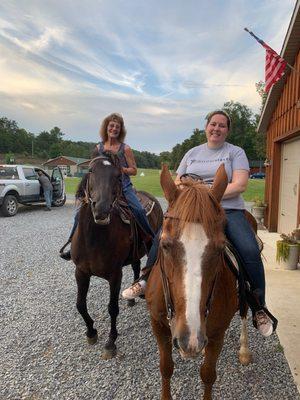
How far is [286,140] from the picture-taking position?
8992 millimetres

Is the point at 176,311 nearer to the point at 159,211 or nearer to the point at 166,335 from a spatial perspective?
the point at 166,335

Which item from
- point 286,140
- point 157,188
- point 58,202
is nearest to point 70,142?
point 157,188

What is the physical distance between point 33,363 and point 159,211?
2929 mm

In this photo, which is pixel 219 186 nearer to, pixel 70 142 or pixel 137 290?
pixel 137 290

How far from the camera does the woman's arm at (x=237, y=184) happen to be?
2438 millimetres

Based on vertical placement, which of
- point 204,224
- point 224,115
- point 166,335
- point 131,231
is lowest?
point 166,335

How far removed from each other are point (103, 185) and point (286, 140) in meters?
7.60

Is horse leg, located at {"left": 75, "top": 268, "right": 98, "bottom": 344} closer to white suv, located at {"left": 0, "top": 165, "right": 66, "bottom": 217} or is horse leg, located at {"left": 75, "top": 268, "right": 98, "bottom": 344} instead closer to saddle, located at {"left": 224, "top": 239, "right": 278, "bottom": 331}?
saddle, located at {"left": 224, "top": 239, "right": 278, "bottom": 331}

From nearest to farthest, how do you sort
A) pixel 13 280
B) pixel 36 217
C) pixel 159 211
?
pixel 159 211 → pixel 13 280 → pixel 36 217

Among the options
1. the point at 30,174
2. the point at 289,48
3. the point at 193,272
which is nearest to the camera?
the point at 193,272

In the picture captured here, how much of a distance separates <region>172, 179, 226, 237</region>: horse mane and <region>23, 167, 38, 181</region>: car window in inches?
550

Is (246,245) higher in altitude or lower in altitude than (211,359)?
higher

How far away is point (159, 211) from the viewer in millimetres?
5277

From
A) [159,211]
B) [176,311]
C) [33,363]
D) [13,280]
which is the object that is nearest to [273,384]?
[176,311]
